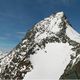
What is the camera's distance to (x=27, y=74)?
194 m

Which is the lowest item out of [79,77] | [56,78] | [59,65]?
[79,77]

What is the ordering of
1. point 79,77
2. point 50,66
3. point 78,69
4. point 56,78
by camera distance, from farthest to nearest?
1. point 50,66
2. point 56,78
3. point 78,69
4. point 79,77

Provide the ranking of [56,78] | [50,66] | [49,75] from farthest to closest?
[50,66]
[49,75]
[56,78]

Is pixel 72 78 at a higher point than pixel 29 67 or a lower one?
lower

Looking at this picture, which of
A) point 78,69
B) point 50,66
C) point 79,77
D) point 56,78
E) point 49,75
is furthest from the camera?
point 50,66

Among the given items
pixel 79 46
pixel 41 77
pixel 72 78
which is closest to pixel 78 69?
pixel 72 78

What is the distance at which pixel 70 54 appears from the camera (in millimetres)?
195875

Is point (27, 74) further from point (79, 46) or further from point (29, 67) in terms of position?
point (79, 46)

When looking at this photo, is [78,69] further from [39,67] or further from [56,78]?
[39,67]

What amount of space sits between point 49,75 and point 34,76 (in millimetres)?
10743

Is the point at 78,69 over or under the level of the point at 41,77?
under

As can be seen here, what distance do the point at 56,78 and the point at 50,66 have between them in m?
24.1

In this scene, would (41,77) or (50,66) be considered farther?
(50,66)

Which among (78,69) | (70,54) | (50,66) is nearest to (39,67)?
(50,66)
